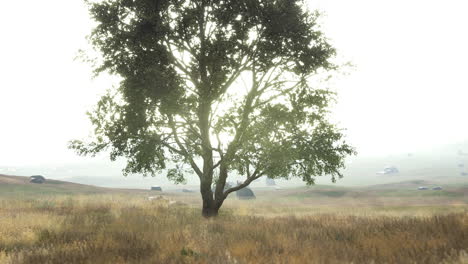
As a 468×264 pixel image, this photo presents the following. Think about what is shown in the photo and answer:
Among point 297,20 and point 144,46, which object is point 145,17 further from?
point 297,20

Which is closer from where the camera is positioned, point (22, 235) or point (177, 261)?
point (177, 261)

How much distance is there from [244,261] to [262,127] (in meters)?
10.4

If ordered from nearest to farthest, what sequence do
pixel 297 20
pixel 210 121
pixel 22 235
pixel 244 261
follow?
1. pixel 244 261
2. pixel 22 235
3. pixel 297 20
4. pixel 210 121

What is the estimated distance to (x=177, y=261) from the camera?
6113mm

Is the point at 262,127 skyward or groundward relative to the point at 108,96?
groundward

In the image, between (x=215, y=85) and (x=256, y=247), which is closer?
(x=256, y=247)

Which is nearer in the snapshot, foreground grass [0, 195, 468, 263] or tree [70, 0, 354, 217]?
foreground grass [0, 195, 468, 263]

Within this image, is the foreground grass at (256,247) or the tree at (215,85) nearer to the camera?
the foreground grass at (256,247)

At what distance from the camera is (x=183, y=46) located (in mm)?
17281

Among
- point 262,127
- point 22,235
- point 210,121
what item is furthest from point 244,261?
point 210,121

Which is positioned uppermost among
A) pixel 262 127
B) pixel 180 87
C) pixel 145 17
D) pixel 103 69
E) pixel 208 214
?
pixel 145 17

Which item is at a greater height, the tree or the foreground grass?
the tree

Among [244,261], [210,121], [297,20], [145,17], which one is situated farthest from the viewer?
[210,121]

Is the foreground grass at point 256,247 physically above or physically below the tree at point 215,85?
below
